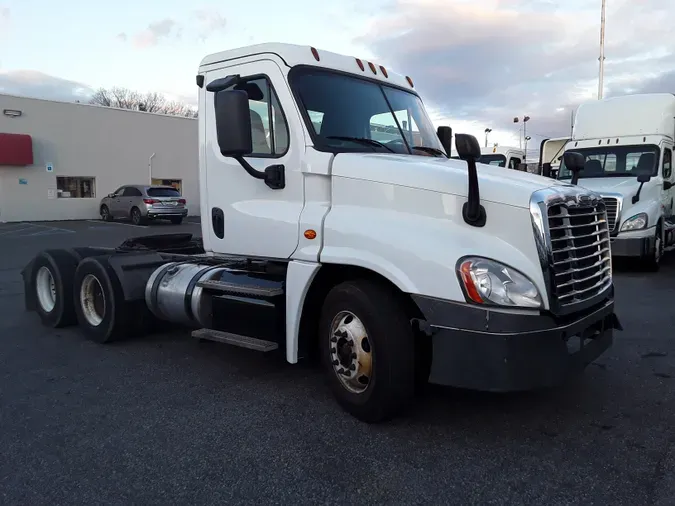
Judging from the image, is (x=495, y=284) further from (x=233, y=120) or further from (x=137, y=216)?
(x=137, y=216)

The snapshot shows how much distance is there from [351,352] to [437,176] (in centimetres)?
134

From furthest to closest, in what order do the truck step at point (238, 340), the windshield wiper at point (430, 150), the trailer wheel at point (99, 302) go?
the trailer wheel at point (99, 302) < the windshield wiper at point (430, 150) < the truck step at point (238, 340)

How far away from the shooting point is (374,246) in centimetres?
394

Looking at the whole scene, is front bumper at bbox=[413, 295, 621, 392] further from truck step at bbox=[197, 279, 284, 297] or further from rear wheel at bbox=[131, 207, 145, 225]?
rear wheel at bbox=[131, 207, 145, 225]

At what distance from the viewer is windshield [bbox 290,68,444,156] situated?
4539mm

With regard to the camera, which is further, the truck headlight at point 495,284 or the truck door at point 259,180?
the truck door at point 259,180

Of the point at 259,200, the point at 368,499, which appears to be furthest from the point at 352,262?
the point at 368,499

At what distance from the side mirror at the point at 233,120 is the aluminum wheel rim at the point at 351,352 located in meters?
1.38

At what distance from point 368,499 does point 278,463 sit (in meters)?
0.67

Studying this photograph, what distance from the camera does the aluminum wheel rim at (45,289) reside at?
288 inches

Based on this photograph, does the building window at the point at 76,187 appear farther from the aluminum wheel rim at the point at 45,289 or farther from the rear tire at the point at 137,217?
the aluminum wheel rim at the point at 45,289

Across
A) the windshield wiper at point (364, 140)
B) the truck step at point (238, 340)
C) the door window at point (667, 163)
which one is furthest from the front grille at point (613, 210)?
the truck step at point (238, 340)

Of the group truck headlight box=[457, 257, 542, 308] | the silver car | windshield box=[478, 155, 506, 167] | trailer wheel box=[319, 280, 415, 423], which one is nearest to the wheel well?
trailer wheel box=[319, 280, 415, 423]

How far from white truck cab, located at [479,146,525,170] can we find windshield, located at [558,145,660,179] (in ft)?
25.3
